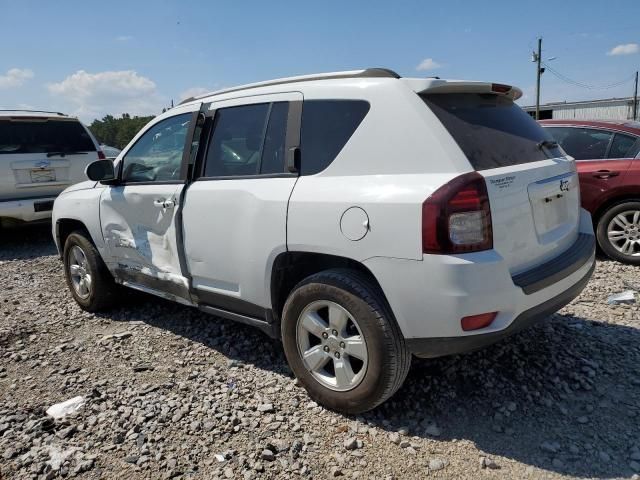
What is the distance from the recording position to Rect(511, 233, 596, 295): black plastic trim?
2.53 metres

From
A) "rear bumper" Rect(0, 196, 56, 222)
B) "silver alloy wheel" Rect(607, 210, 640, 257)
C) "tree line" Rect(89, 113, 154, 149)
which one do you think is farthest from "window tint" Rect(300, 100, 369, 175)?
"tree line" Rect(89, 113, 154, 149)

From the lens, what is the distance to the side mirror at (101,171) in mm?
4145

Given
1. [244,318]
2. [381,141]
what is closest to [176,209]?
[244,318]

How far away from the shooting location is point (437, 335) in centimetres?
246

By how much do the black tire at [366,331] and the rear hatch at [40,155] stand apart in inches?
237

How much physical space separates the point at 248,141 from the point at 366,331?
1.51m

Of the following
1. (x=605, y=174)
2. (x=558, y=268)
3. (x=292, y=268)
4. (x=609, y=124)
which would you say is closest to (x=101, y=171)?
(x=292, y=268)

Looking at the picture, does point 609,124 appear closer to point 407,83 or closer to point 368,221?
point 407,83

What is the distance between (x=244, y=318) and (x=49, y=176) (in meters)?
5.59

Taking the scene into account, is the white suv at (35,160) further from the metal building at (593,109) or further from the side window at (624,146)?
the metal building at (593,109)

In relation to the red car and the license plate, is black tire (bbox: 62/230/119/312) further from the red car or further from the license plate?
the red car

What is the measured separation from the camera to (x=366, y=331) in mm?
2602

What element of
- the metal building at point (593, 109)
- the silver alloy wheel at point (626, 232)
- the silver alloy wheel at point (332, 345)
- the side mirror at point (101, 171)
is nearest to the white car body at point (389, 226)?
the silver alloy wheel at point (332, 345)

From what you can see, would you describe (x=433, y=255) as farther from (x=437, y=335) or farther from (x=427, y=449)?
(x=427, y=449)
